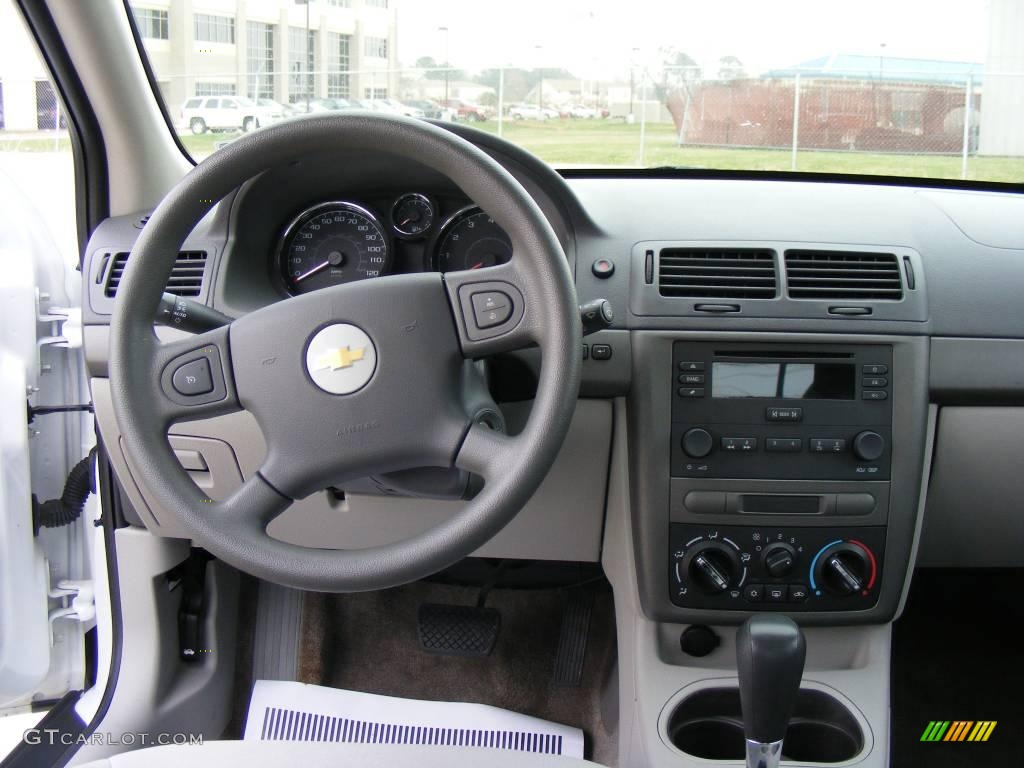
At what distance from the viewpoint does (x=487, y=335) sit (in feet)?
4.40

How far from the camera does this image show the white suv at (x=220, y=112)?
1.79 metres

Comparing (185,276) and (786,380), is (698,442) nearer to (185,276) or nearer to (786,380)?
(786,380)

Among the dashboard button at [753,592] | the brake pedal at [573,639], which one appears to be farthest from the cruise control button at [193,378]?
the brake pedal at [573,639]

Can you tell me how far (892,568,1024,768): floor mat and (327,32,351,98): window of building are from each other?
175 centimetres

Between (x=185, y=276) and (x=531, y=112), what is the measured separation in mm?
729

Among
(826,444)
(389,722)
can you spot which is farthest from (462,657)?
(826,444)

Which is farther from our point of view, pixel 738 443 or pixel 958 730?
pixel 958 730

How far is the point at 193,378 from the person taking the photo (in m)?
1.36

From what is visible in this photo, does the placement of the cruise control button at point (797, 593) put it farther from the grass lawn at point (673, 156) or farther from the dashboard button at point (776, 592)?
the grass lawn at point (673, 156)

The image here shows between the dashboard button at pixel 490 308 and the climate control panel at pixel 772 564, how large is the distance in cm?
60

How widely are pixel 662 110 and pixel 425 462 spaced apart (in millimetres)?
1031

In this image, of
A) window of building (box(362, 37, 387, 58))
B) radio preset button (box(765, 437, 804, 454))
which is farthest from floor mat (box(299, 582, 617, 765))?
window of building (box(362, 37, 387, 58))

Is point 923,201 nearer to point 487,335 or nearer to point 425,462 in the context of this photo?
point 487,335

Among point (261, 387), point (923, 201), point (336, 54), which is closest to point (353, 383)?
point (261, 387)
